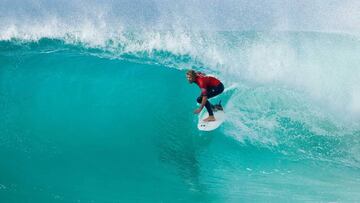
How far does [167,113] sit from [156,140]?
0.74 metres

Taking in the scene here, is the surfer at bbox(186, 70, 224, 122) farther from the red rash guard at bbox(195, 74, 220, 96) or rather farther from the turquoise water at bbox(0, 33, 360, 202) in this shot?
the turquoise water at bbox(0, 33, 360, 202)

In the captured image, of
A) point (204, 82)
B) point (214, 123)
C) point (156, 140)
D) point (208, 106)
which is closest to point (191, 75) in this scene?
point (204, 82)

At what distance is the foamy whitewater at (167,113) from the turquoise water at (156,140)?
20mm

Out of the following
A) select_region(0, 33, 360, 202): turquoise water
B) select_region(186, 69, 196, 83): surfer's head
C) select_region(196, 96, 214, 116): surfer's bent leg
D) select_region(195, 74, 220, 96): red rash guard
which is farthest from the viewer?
select_region(0, 33, 360, 202): turquoise water

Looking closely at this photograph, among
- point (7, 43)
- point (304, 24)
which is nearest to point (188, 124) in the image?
point (7, 43)

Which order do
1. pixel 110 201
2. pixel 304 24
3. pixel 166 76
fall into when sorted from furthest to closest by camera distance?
1. pixel 304 24
2. pixel 166 76
3. pixel 110 201

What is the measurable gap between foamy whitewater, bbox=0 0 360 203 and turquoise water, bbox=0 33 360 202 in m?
0.02

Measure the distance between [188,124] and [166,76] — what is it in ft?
5.22

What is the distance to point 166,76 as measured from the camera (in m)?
8.72

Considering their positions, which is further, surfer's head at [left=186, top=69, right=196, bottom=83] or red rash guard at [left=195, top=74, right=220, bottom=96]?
red rash guard at [left=195, top=74, right=220, bottom=96]

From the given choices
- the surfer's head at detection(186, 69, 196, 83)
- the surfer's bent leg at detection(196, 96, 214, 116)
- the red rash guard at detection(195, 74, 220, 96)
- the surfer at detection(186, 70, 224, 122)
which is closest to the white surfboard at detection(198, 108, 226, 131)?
the surfer's bent leg at detection(196, 96, 214, 116)

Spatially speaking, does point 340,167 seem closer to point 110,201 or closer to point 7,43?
point 110,201

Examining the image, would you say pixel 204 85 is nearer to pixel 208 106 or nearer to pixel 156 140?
pixel 208 106

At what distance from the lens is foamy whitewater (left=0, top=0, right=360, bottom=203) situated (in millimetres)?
6633
